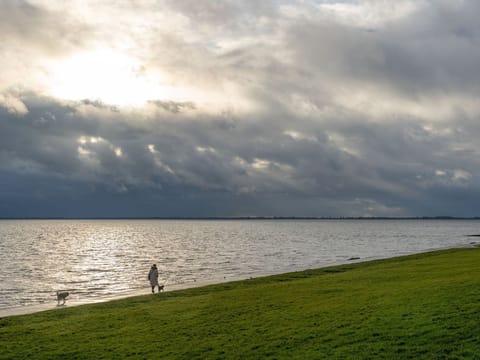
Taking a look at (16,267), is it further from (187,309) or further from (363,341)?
(363,341)

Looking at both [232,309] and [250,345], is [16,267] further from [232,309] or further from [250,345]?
[250,345]

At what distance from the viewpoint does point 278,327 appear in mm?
19594

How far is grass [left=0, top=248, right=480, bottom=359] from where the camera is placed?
1583cm

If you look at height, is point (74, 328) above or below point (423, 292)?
below

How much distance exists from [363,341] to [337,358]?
179 cm

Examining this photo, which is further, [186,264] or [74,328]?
[186,264]

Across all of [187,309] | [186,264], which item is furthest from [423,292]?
[186,264]

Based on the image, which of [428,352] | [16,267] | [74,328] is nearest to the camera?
[428,352]

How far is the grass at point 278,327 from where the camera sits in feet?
51.9

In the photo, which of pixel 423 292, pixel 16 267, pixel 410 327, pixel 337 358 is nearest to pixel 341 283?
pixel 423 292

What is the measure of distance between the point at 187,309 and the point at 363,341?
39.9 feet

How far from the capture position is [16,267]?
67625 millimetres

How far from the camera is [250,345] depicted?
17.4m

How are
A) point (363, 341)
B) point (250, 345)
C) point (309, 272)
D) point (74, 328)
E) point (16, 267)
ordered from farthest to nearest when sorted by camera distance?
point (16, 267) → point (309, 272) → point (74, 328) → point (250, 345) → point (363, 341)
